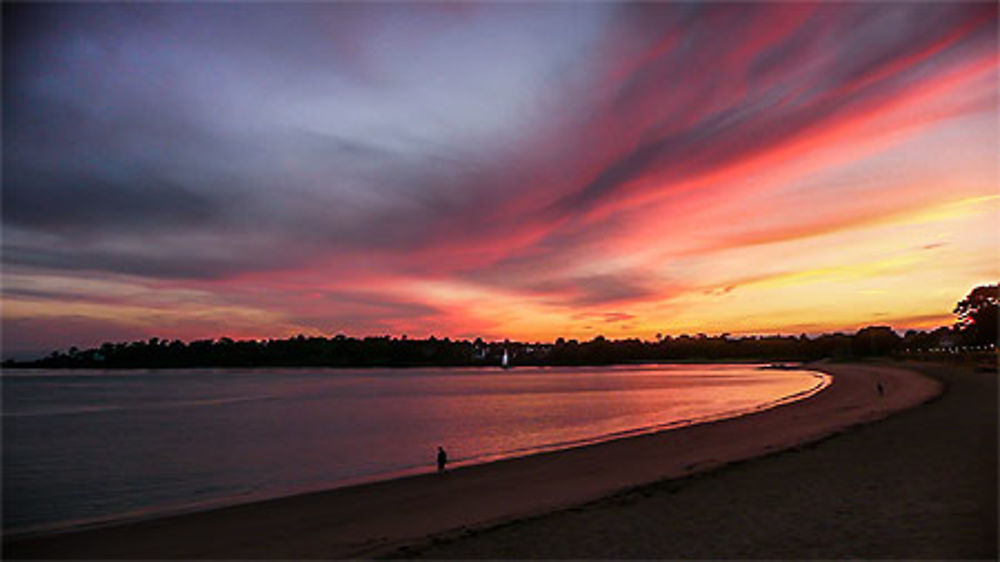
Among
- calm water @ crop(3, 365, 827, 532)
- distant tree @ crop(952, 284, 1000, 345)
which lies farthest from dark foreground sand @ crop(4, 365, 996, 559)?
distant tree @ crop(952, 284, 1000, 345)

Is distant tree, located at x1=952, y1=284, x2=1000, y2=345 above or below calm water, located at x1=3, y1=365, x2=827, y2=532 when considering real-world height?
above

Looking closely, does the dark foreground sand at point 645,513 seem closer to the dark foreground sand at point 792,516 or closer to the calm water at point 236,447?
the dark foreground sand at point 792,516

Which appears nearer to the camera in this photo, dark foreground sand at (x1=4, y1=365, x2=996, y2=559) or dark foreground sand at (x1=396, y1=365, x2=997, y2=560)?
dark foreground sand at (x1=396, y1=365, x2=997, y2=560)

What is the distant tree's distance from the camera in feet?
361

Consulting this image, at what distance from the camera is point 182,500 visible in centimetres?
1922

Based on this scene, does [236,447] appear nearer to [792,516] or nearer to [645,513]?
[645,513]

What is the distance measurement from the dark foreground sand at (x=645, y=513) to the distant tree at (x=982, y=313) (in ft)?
369

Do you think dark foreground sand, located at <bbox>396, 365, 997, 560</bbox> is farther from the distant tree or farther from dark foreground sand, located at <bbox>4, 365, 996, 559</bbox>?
the distant tree

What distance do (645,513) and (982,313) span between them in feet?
432

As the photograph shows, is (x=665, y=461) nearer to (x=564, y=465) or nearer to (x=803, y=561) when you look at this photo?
(x=564, y=465)

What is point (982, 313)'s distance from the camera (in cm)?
11356

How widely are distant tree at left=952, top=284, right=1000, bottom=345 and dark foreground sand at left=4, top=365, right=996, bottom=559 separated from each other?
112345 mm

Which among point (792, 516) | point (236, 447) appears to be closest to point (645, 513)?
point (792, 516)

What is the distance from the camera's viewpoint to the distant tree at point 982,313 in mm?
110062
